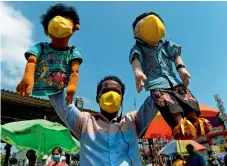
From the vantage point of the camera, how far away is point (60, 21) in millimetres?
1928

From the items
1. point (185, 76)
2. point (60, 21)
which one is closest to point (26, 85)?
point (60, 21)

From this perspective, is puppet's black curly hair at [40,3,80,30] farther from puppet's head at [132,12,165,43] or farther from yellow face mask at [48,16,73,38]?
puppet's head at [132,12,165,43]

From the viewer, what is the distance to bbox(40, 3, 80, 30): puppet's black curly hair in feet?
6.91

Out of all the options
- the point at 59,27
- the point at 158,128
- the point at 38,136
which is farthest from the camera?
the point at 38,136

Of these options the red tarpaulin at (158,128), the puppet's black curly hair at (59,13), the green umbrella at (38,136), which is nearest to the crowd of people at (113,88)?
the puppet's black curly hair at (59,13)

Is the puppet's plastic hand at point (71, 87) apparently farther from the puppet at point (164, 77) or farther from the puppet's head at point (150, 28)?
the puppet's head at point (150, 28)

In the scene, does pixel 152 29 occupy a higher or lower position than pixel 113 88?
higher

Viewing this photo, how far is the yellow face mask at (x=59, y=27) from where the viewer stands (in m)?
1.91

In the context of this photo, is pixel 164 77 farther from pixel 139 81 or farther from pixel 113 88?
pixel 113 88

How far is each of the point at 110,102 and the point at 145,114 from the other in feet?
0.97

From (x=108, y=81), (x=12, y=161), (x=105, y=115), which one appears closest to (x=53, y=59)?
(x=108, y=81)

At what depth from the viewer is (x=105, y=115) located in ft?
6.32

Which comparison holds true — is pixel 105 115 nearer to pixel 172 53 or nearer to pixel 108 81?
pixel 108 81

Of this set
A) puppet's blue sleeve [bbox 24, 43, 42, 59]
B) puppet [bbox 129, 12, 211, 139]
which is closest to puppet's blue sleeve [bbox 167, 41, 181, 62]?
puppet [bbox 129, 12, 211, 139]
